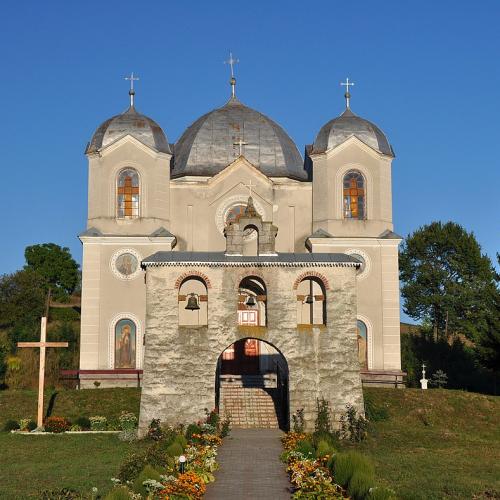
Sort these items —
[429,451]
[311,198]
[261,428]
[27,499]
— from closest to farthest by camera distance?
[27,499], [429,451], [261,428], [311,198]

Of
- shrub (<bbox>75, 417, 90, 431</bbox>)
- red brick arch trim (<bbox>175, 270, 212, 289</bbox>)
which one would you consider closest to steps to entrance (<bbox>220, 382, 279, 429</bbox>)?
shrub (<bbox>75, 417, 90, 431</bbox>)

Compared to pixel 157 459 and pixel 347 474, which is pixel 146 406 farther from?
pixel 347 474

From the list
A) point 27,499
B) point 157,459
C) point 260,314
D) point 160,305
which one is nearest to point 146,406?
point 160,305

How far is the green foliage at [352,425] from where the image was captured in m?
25.5

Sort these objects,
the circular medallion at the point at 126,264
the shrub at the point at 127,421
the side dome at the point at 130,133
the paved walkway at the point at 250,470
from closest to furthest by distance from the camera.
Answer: the paved walkway at the point at 250,470 → the shrub at the point at 127,421 → the circular medallion at the point at 126,264 → the side dome at the point at 130,133

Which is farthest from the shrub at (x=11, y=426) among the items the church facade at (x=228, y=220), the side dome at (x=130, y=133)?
the side dome at (x=130, y=133)

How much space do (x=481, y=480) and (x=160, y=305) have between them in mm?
11266

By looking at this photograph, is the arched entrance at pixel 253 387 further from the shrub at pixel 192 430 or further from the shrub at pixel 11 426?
the shrub at pixel 11 426

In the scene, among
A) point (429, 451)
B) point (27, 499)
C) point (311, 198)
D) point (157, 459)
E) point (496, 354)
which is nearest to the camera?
point (27, 499)

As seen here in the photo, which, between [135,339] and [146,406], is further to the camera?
[135,339]

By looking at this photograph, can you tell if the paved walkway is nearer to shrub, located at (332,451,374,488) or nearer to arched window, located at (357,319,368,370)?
shrub, located at (332,451,374,488)

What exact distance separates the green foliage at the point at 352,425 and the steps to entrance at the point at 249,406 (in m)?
3.12

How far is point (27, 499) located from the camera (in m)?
16.7

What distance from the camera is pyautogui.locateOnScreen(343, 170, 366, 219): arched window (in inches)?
1527
